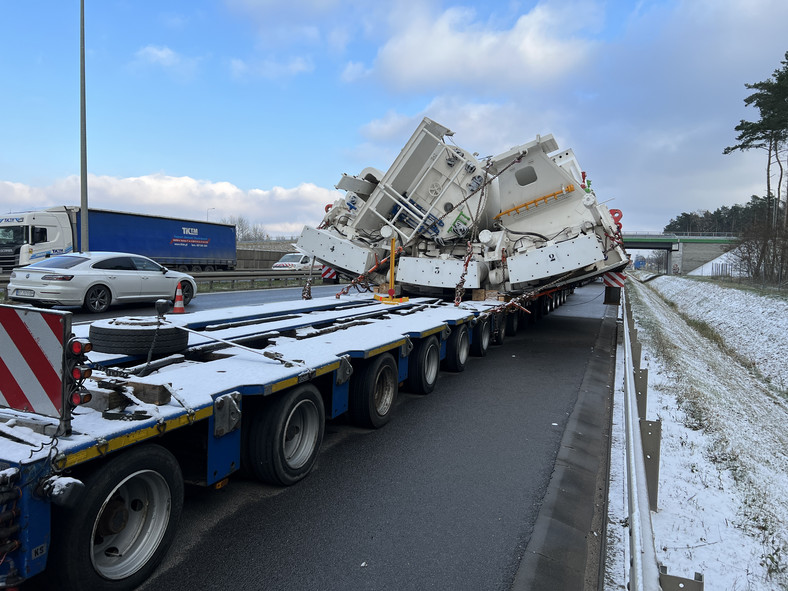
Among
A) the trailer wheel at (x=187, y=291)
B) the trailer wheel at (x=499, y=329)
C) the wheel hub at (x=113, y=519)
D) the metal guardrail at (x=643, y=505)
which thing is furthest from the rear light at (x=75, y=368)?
the trailer wheel at (x=187, y=291)

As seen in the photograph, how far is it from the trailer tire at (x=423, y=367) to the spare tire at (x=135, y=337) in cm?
325

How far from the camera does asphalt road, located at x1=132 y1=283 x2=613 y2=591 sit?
3111mm

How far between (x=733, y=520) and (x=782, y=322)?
14.6 m

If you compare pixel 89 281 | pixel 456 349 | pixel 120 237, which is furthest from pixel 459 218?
pixel 120 237

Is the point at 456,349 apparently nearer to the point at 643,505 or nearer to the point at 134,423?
the point at 643,505

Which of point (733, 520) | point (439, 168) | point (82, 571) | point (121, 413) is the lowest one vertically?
point (733, 520)

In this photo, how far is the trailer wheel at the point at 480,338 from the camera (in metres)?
9.64

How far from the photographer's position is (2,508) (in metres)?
2.17

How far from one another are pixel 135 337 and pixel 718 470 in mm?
5379

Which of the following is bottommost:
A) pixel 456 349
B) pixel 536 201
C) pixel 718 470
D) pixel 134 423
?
pixel 718 470

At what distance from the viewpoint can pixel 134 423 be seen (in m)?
2.69

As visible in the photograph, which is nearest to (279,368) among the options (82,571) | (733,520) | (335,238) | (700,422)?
(82,571)

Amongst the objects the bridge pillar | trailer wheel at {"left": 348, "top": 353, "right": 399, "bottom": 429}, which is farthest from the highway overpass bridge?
trailer wheel at {"left": 348, "top": 353, "right": 399, "bottom": 429}

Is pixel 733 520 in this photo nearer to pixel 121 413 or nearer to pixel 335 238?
pixel 121 413
